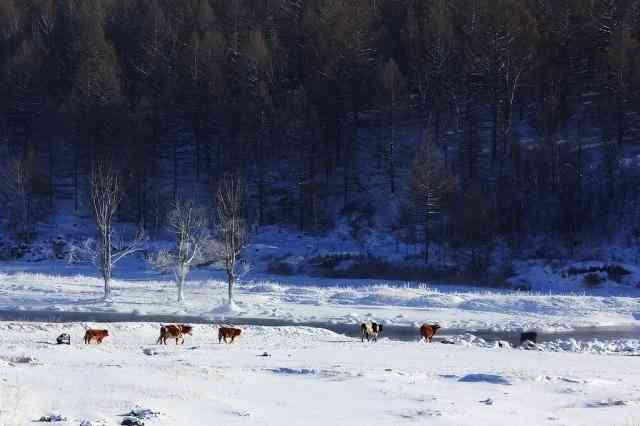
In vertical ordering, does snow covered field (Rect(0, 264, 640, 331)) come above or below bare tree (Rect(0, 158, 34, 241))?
below

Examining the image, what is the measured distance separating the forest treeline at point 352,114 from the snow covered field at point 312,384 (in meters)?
30.4

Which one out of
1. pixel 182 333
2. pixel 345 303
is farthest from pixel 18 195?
pixel 182 333

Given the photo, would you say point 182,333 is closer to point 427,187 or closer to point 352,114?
point 427,187

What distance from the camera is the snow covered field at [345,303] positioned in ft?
107

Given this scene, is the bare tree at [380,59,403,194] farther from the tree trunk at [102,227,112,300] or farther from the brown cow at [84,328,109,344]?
the brown cow at [84,328,109,344]

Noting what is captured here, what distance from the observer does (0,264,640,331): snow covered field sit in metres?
32.7

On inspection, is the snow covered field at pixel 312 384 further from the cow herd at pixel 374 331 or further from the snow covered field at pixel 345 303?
the snow covered field at pixel 345 303

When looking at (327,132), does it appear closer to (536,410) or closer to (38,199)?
(38,199)

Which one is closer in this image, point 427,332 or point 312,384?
point 312,384

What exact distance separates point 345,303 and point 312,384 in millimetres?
21511

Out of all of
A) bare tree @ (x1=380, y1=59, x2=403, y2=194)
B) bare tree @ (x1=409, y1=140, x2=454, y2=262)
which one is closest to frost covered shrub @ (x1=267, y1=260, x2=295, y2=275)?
bare tree @ (x1=409, y1=140, x2=454, y2=262)

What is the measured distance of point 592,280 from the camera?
42594 millimetres

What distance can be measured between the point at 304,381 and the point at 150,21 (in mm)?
62474

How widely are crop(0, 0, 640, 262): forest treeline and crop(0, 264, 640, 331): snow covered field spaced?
13.1 metres
